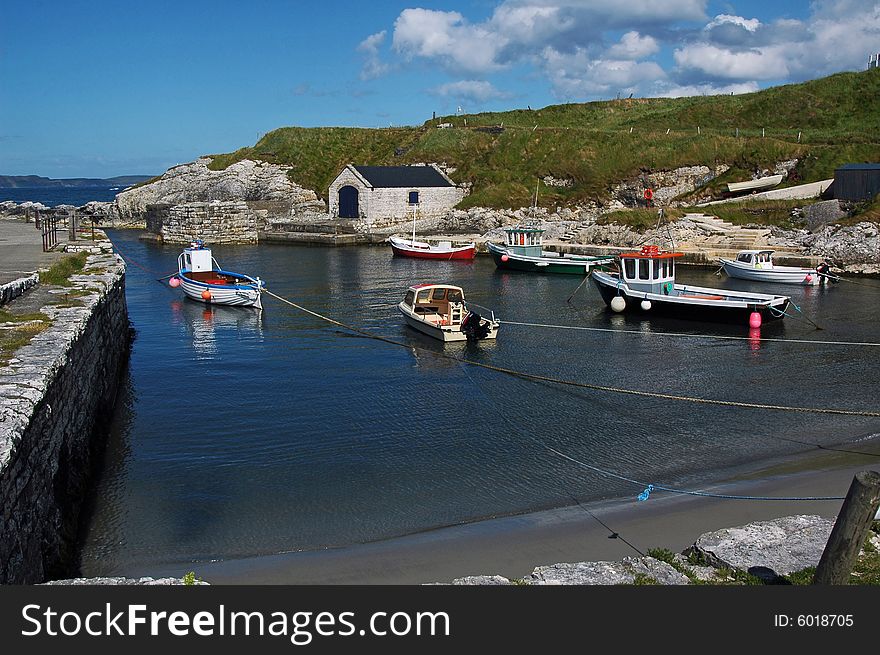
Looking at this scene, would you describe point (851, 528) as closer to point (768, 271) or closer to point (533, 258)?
point (768, 271)

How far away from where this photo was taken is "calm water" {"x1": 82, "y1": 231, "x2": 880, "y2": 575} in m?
13.3

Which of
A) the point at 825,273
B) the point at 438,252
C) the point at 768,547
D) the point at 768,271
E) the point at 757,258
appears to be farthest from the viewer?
the point at 438,252

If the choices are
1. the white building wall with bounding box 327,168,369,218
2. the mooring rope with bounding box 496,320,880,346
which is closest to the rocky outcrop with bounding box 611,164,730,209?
the white building wall with bounding box 327,168,369,218

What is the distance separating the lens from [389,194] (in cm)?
6581

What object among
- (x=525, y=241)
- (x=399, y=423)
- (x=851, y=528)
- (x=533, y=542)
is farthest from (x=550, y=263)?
(x=851, y=528)

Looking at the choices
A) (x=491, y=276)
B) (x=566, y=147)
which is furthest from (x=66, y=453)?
(x=566, y=147)

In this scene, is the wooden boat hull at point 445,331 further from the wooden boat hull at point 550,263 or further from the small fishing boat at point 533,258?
the small fishing boat at point 533,258

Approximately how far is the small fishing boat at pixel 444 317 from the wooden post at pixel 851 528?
19.7 m

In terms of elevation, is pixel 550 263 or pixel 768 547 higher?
pixel 550 263

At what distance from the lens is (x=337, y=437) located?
681 inches

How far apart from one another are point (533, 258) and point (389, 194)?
896 inches

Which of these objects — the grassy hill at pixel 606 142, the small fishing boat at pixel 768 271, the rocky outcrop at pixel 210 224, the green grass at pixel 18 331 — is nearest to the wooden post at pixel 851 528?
the green grass at pixel 18 331

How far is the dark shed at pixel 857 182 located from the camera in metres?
48.6

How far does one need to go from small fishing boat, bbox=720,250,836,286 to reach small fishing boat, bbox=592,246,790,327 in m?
8.78
